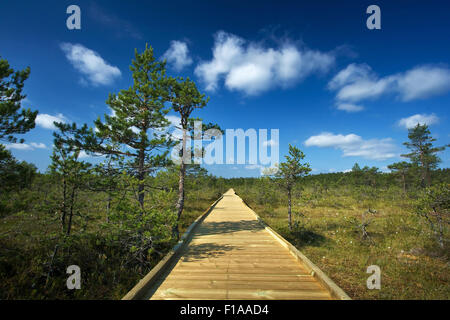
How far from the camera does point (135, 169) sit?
7.25 m

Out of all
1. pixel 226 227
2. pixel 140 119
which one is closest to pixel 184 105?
pixel 140 119

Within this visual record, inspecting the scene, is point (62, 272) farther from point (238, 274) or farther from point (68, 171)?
point (238, 274)

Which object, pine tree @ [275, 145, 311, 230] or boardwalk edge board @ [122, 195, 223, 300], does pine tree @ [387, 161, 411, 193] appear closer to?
pine tree @ [275, 145, 311, 230]

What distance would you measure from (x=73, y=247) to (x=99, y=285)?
2896 millimetres

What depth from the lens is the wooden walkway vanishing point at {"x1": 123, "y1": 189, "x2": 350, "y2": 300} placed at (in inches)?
120

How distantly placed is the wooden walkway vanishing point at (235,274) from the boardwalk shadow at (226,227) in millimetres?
1295

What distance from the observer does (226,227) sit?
26.5 ft

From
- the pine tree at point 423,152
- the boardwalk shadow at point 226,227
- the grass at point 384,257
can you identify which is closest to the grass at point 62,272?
the boardwalk shadow at point 226,227

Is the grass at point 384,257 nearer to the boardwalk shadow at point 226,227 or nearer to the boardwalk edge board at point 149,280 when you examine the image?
the boardwalk shadow at point 226,227

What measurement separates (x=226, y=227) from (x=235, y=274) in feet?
14.3

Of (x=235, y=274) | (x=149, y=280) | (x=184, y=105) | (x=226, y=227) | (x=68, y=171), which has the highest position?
(x=184, y=105)

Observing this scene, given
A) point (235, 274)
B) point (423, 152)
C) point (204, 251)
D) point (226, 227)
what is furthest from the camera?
point (423, 152)
